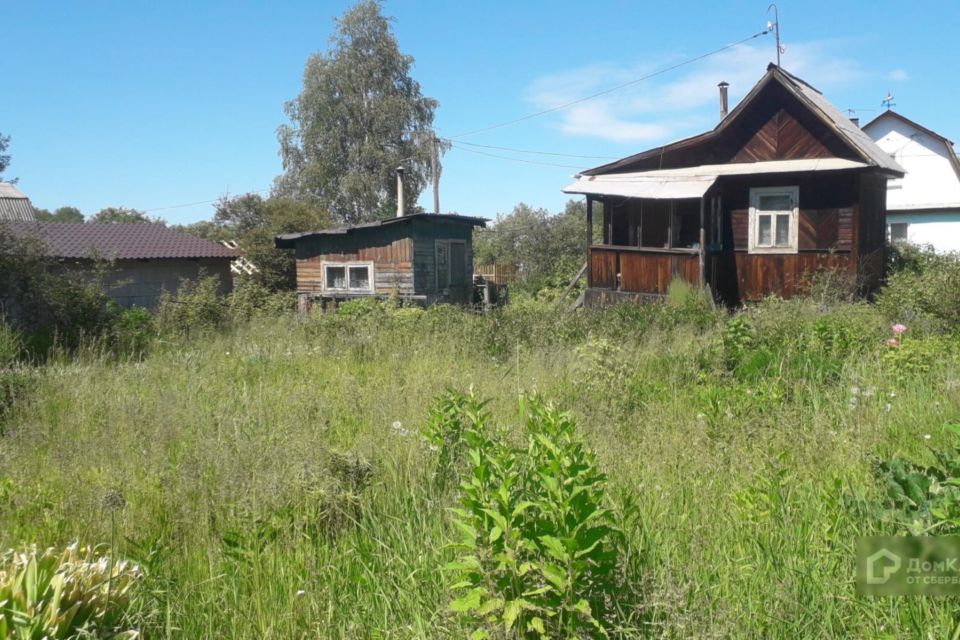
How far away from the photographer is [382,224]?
21000 mm

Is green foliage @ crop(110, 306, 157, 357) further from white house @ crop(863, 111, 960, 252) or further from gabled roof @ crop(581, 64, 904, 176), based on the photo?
white house @ crop(863, 111, 960, 252)

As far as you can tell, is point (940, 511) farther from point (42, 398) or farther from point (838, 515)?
point (42, 398)

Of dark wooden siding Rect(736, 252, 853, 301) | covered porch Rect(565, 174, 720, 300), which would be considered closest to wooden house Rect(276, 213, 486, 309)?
covered porch Rect(565, 174, 720, 300)

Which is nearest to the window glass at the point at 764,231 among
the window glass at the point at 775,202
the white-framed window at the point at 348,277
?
the window glass at the point at 775,202

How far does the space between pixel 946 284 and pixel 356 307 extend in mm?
12327

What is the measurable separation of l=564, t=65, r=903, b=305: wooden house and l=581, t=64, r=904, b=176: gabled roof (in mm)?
30

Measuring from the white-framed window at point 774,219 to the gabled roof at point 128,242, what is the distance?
1755 cm

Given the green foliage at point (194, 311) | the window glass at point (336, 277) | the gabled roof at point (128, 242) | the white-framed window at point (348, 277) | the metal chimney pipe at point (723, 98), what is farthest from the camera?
the gabled roof at point (128, 242)

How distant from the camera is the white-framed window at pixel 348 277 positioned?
71.9 ft

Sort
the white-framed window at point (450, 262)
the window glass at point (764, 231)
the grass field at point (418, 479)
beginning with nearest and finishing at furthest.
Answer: the grass field at point (418, 479) < the window glass at point (764, 231) < the white-framed window at point (450, 262)

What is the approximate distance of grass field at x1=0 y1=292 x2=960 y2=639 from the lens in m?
2.81

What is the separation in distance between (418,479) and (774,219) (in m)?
13.8
